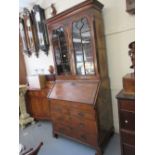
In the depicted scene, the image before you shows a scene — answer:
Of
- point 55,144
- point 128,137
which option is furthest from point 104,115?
point 55,144

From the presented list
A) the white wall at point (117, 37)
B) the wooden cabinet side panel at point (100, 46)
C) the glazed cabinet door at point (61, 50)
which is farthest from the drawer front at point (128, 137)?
the glazed cabinet door at point (61, 50)

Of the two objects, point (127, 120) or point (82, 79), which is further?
point (82, 79)

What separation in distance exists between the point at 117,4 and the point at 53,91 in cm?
173

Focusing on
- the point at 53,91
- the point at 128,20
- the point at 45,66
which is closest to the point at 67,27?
the point at 128,20

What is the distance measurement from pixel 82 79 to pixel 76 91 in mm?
216

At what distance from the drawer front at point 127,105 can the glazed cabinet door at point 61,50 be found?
3.74ft

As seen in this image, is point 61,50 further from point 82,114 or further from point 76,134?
point 76,134

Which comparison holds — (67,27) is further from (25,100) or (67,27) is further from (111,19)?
(25,100)

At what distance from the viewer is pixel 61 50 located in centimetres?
259

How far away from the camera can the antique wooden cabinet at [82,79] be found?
2074 millimetres

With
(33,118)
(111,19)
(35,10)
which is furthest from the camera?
(33,118)

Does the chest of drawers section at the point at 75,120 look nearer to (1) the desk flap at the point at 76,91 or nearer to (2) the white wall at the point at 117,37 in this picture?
(1) the desk flap at the point at 76,91

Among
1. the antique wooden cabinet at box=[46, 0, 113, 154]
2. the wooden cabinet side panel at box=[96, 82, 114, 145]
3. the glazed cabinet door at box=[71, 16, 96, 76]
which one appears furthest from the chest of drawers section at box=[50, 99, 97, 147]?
the glazed cabinet door at box=[71, 16, 96, 76]
